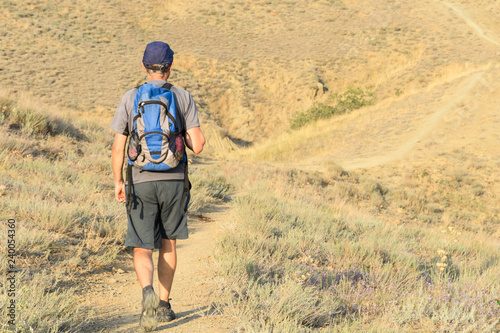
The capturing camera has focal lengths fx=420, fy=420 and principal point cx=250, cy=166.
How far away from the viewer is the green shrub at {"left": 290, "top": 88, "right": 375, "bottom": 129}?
83.9ft

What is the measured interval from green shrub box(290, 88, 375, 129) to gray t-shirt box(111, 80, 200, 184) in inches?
883

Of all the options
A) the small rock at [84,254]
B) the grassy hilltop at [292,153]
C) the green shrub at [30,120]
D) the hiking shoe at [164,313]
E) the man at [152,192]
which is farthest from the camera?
the green shrub at [30,120]

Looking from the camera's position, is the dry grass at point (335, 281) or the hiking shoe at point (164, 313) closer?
the hiking shoe at point (164, 313)

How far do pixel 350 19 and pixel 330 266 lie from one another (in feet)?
123

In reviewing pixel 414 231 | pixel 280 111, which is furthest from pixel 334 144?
pixel 414 231

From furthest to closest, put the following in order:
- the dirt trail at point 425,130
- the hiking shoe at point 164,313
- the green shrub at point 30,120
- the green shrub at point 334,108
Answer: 1. the green shrub at point 334,108
2. the dirt trail at point 425,130
3. the green shrub at point 30,120
4. the hiking shoe at point 164,313

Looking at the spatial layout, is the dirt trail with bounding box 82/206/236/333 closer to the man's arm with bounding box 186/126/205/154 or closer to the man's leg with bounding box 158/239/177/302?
the man's leg with bounding box 158/239/177/302

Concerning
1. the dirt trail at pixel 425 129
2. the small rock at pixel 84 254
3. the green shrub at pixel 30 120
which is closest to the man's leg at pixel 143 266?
the small rock at pixel 84 254

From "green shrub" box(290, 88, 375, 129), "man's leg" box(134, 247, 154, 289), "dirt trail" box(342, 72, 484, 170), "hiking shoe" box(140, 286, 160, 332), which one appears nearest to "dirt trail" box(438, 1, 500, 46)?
"dirt trail" box(342, 72, 484, 170)

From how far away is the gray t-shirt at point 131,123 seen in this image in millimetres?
3031

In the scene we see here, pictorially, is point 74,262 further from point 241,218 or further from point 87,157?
point 87,157

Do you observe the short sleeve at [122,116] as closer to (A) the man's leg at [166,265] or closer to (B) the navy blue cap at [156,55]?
(B) the navy blue cap at [156,55]

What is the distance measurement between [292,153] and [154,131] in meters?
17.1

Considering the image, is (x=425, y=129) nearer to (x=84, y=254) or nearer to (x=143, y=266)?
(x=84, y=254)
